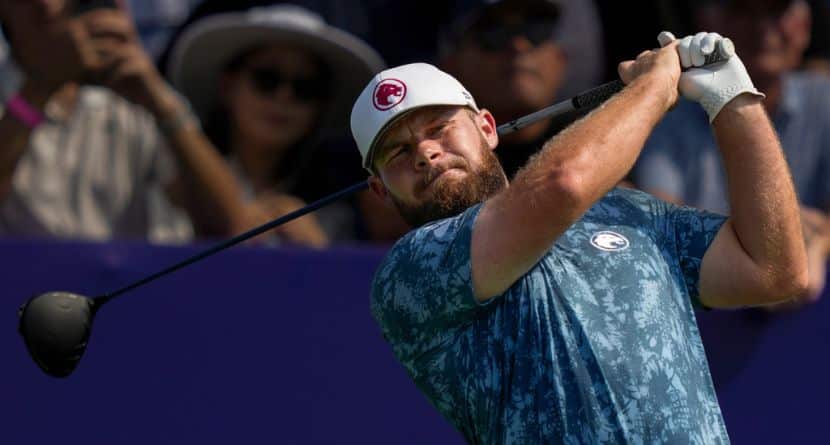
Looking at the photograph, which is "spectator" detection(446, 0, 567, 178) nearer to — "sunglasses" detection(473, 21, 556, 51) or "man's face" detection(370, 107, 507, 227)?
"sunglasses" detection(473, 21, 556, 51)

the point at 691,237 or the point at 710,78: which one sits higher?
the point at 710,78

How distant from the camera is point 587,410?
10.3ft

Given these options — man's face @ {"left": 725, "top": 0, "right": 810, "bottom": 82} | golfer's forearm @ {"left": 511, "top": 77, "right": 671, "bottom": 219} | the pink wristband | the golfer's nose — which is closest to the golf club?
the golfer's nose

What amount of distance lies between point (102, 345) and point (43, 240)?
38 centimetres

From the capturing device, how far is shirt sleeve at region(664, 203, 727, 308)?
3.49 m

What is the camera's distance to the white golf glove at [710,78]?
3.42 metres

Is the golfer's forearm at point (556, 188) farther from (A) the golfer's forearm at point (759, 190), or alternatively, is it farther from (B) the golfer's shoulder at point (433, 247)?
(A) the golfer's forearm at point (759, 190)

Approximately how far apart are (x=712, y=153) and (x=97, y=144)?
2.09m

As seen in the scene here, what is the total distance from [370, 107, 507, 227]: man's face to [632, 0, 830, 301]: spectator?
202cm

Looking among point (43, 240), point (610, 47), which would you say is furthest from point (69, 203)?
point (610, 47)

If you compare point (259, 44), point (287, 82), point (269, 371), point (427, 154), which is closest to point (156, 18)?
point (259, 44)

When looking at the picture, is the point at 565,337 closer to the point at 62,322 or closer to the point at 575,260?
the point at 575,260

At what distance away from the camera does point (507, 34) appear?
18.7 ft

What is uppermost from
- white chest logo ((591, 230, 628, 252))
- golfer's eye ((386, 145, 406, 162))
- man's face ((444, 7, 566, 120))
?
man's face ((444, 7, 566, 120))
